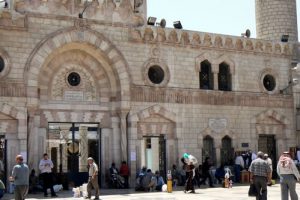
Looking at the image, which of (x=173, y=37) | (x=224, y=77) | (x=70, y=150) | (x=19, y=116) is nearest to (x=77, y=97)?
(x=70, y=150)

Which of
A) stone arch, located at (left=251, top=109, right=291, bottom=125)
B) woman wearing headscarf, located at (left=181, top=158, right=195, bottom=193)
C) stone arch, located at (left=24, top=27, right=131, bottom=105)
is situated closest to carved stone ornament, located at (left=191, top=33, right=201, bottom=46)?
stone arch, located at (left=24, top=27, right=131, bottom=105)

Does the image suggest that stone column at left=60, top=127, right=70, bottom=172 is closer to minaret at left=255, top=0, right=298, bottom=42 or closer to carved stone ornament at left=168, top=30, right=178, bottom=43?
carved stone ornament at left=168, top=30, right=178, bottom=43

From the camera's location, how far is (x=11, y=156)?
2048 cm

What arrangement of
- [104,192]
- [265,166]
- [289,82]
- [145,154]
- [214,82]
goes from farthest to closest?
[289,82], [214,82], [145,154], [104,192], [265,166]

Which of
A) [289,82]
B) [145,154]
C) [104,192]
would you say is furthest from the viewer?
[289,82]

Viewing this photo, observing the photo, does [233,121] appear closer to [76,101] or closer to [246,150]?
[246,150]

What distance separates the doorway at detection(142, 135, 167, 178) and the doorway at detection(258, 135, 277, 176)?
5.42 m

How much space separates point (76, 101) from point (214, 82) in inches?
268

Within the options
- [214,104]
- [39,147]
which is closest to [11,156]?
[39,147]

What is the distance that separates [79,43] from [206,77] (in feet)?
21.9

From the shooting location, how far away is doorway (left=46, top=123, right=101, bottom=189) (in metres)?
21.8

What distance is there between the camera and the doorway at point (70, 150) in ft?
71.5

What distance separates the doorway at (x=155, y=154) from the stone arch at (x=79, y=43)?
2369 millimetres

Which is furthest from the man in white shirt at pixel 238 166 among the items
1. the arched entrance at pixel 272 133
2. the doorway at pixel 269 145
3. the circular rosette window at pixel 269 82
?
the circular rosette window at pixel 269 82
